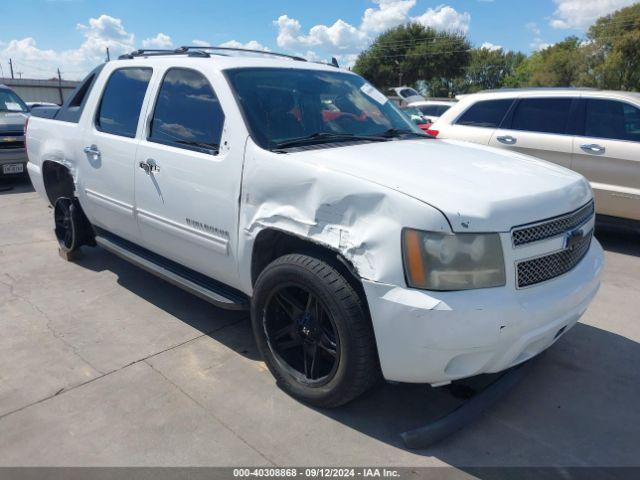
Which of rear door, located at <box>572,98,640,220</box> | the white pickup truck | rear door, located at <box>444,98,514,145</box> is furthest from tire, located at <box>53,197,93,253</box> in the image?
rear door, located at <box>572,98,640,220</box>

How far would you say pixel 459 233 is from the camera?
2.29 meters

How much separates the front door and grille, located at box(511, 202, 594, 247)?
1.58 m

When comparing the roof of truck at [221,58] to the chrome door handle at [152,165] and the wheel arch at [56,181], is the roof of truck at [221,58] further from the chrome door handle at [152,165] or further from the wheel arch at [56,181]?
the wheel arch at [56,181]

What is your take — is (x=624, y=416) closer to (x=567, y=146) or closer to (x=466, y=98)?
(x=567, y=146)

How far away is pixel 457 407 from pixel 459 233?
1146 millimetres

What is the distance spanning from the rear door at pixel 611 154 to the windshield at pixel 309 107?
313cm

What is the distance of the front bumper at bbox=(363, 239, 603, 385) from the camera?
229cm

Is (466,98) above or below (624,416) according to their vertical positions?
above

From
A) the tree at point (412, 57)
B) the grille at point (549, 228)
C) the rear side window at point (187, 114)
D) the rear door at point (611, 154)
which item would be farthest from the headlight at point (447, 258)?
the tree at point (412, 57)

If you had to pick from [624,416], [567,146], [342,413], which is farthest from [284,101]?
[567,146]

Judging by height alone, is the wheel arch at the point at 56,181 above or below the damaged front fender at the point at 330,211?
below

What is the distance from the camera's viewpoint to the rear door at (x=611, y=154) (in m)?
5.76

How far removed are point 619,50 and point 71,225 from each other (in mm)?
51008

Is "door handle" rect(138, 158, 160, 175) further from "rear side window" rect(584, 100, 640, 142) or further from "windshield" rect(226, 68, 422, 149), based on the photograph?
"rear side window" rect(584, 100, 640, 142)
